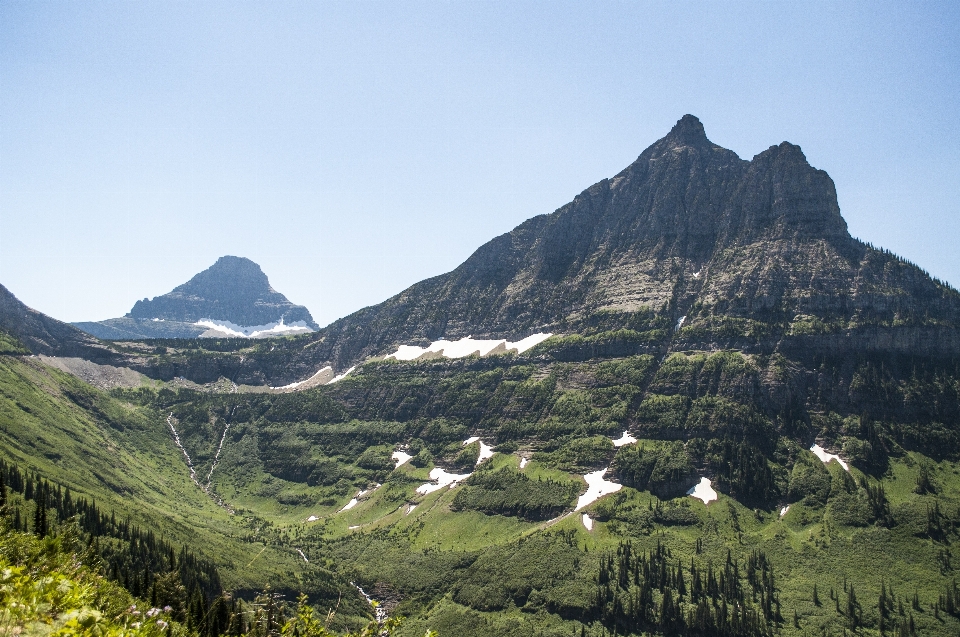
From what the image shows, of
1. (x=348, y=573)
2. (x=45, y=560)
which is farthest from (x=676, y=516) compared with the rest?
(x=45, y=560)

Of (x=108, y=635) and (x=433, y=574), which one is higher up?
(x=108, y=635)

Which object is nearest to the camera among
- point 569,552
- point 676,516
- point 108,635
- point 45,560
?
point 108,635

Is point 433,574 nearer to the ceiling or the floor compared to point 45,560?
nearer to the floor

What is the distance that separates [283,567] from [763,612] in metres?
138

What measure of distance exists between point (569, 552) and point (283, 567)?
89.3m

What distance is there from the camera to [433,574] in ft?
616

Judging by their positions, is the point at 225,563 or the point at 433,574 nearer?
the point at 225,563

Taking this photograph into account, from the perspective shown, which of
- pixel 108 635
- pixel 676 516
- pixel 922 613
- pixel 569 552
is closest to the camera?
pixel 108 635

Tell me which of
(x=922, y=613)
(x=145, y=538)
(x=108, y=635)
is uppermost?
(x=108, y=635)

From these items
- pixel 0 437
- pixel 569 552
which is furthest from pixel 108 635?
pixel 0 437

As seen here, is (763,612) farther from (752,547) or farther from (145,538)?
(145,538)

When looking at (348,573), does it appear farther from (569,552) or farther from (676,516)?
(676,516)

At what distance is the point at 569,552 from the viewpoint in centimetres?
18388

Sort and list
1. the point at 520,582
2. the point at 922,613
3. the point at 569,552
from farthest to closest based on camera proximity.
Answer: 1. the point at 569,552
2. the point at 520,582
3. the point at 922,613
